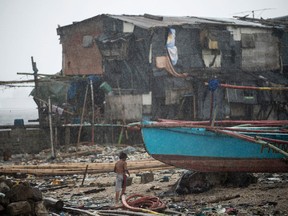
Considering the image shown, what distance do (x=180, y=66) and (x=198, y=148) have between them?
476 inches

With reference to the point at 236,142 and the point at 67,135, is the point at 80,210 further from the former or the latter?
the point at 67,135

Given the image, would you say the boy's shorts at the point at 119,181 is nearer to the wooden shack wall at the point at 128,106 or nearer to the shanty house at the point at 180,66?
the shanty house at the point at 180,66

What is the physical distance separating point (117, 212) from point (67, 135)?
1311cm

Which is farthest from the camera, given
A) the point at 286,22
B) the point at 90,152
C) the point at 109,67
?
the point at 286,22

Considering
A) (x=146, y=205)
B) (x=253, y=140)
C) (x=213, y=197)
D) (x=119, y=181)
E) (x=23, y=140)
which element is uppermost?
(x=253, y=140)

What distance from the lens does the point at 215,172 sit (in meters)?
9.78

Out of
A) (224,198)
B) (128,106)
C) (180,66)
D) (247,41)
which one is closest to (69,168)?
(224,198)

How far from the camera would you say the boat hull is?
31.2 ft

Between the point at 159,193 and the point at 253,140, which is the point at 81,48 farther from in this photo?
the point at 253,140

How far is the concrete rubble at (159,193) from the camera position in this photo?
21.5ft

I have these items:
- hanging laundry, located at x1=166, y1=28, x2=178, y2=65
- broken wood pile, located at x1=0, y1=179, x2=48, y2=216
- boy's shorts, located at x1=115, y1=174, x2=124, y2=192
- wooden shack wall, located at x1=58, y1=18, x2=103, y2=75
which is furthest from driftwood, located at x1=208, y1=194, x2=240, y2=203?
wooden shack wall, located at x1=58, y1=18, x2=103, y2=75

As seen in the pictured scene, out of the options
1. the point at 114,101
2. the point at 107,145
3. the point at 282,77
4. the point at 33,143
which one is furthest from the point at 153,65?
the point at 282,77

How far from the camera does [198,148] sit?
31.6 ft

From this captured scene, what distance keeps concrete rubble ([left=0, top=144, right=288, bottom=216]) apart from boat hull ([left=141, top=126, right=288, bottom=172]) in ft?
1.05
